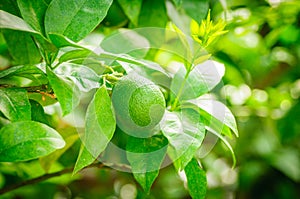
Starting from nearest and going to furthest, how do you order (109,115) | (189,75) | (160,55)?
(109,115)
(189,75)
(160,55)

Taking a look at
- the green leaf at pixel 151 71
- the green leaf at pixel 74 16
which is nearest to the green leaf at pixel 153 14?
the green leaf at pixel 151 71

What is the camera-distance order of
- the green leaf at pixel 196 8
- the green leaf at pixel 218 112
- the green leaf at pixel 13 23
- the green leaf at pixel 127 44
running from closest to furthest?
the green leaf at pixel 13 23, the green leaf at pixel 218 112, the green leaf at pixel 127 44, the green leaf at pixel 196 8

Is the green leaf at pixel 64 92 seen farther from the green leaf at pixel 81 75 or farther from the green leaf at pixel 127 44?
the green leaf at pixel 127 44

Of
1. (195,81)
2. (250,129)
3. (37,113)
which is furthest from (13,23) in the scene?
(250,129)

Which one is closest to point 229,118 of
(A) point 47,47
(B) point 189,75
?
(B) point 189,75

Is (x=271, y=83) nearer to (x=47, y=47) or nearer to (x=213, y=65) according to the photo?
(x=213, y=65)

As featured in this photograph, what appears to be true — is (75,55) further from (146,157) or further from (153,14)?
(153,14)
